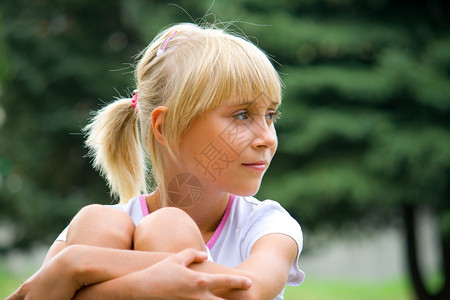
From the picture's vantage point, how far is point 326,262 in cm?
1297

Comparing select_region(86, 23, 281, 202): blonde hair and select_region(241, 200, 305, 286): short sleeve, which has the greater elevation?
select_region(86, 23, 281, 202): blonde hair

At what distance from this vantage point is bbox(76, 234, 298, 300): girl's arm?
4.84 feet

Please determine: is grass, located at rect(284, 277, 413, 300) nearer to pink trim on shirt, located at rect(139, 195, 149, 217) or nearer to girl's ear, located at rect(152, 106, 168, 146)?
pink trim on shirt, located at rect(139, 195, 149, 217)

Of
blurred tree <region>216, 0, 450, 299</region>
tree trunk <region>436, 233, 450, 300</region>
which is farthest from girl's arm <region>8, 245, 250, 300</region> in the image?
tree trunk <region>436, 233, 450, 300</region>

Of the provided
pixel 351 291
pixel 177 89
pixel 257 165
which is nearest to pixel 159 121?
A: pixel 177 89

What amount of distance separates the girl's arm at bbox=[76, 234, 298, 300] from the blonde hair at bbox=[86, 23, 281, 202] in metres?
0.44

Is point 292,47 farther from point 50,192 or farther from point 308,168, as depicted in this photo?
point 50,192

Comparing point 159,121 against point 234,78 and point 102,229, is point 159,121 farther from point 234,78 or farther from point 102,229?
point 102,229

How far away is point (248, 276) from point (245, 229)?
1.21 ft

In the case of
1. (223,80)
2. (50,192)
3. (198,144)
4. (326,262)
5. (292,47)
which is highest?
(223,80)

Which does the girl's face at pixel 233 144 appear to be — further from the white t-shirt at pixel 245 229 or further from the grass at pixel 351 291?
the grass at pixel 351 291

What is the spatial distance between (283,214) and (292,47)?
462 centimetres

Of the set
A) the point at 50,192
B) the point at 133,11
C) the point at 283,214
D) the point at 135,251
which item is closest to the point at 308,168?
the point at 133,11

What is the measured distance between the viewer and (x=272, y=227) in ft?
5.93
